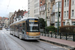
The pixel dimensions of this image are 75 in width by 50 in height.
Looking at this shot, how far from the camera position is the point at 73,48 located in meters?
11.4

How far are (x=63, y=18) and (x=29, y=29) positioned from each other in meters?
19.6

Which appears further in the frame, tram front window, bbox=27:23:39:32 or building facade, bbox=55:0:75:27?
building facade, bbox=55:0:75:27

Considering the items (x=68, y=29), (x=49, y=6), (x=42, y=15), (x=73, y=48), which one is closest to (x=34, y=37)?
(x=73, y=48)

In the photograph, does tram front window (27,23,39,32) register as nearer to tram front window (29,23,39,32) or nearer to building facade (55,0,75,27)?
tram front window (29,23,39,32)

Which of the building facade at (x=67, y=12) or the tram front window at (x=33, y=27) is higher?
the building facade at (x=67, y=12)

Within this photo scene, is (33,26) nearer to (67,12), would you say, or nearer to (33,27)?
(33,27)

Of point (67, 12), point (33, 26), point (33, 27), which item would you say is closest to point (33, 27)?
point (33, 27)

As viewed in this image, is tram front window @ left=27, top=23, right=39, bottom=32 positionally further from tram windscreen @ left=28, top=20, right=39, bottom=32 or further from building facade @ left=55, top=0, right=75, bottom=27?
building facade @ left=55, top=0, right=75, bottom=27

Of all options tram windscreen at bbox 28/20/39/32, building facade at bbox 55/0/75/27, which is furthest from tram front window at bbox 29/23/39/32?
building facade at bbox 55/0/75/27

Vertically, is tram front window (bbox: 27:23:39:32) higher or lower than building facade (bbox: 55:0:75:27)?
lower

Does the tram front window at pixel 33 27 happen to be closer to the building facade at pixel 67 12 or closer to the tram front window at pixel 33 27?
the tram front window at pixel 33 27

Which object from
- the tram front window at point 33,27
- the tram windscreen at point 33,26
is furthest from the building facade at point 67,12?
the tram front window at point 33,27

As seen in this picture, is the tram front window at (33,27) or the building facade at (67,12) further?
the building facade at (67,12)

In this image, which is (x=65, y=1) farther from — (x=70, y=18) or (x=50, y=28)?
(x=50, y=28)
